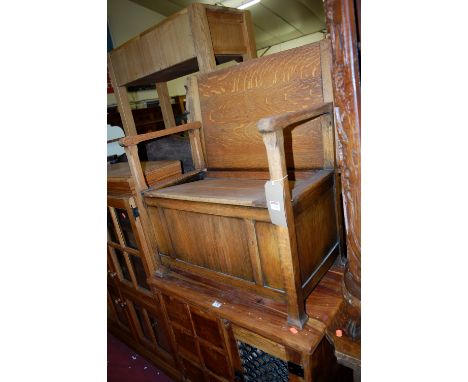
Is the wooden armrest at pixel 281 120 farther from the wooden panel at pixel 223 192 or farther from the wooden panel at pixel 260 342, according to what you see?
the wooden panel at pixel 260 342

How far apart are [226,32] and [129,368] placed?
4.05 metres

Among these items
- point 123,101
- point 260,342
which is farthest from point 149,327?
Result: point 123,101

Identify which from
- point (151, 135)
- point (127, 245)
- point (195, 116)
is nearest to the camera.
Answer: point (151, 135)

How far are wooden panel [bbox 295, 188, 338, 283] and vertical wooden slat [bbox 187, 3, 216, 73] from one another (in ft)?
5.22

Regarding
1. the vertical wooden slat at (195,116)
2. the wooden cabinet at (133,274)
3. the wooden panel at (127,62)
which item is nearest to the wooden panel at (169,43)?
the wooden panel at (127,62)

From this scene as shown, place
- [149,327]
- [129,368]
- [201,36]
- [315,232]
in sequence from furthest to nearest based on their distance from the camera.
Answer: [129,368], [149,327], [201,36], [315,232]

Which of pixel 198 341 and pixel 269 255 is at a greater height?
pixel 269 255

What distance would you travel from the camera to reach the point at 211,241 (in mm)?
1781

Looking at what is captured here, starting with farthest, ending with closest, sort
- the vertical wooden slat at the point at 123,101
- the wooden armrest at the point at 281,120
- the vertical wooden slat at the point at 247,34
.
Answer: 1. the vertical wooden slat at the point at 123,101
2. the vertical wooden slat at the point at 247,34
3. the wooden armrest at the point at 281,120

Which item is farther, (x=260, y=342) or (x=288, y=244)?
(x=260, y=342)

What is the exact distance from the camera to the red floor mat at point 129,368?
332cm

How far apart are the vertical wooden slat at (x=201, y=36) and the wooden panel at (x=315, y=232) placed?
1592mm

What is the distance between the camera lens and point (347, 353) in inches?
42.6

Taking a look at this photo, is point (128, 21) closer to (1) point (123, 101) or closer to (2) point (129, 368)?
(1) point (123, 101)
